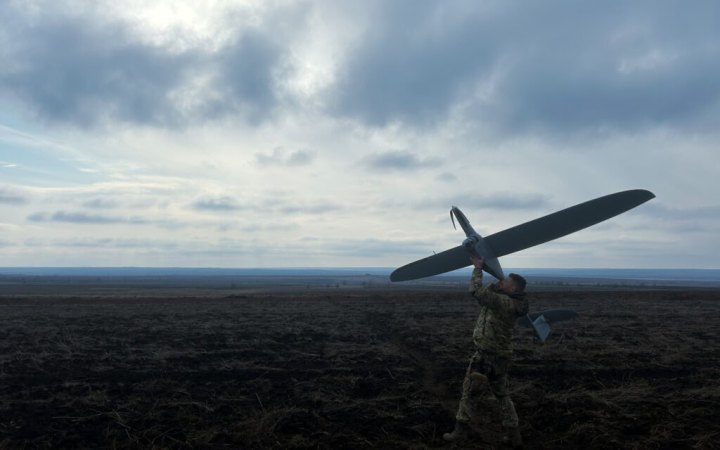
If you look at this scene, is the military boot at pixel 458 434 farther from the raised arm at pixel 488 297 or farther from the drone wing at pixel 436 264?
the drone wing at pixel 436 264

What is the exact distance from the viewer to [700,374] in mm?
11758

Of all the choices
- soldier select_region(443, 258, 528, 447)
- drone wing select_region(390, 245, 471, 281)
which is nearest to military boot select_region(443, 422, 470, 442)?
soldier select_region(443, 258, 528, 447)

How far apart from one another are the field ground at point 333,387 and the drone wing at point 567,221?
2.82 meters

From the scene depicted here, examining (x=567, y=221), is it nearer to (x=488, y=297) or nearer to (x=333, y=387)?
(x=488, y=297)

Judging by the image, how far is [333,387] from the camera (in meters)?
10.6

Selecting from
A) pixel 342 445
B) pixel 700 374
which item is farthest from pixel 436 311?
pixel 342 445

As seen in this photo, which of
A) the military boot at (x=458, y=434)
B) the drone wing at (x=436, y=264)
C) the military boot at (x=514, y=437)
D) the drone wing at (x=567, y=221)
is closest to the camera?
the drone wing at (x=567, y=221)

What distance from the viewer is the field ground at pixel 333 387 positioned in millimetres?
7754

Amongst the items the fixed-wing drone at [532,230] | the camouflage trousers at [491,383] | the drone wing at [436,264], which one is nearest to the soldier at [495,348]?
the camouflage trousers at [491,383]

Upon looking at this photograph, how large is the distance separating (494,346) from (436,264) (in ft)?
4.92

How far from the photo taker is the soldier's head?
7.33 metres

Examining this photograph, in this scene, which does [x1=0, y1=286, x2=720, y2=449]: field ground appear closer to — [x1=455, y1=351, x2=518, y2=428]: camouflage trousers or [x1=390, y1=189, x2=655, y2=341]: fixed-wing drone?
[x1=455, y1=351, x2=518, y2=428]: camouflage trousers

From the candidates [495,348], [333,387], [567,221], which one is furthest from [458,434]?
[333,387]

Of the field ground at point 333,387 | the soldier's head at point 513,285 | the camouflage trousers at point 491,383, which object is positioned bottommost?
the field ground at point 333,387
